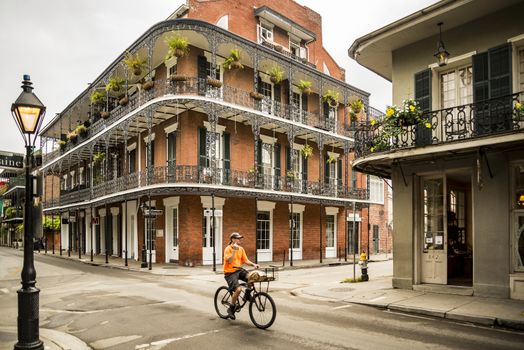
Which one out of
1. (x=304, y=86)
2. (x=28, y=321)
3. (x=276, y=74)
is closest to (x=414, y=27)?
(x=28, y=321)

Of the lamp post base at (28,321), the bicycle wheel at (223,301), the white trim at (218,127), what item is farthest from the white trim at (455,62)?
the white trim at (218,127)

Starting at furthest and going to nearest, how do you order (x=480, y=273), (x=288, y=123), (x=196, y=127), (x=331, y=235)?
1. (x=331, y=235)
2. (x=288, y=123)
3. (x=196, y=127)
4. (x=480, y=273)

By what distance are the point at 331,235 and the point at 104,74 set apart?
15983 millimetres

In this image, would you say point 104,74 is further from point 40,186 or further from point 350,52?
point 40,186

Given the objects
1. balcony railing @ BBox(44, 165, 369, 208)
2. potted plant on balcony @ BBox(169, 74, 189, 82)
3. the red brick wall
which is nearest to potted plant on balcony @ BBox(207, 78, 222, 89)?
potted plant on balcony @ BBox(169, 74, 189, 82)

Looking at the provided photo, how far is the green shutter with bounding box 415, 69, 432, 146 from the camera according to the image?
11.4 m

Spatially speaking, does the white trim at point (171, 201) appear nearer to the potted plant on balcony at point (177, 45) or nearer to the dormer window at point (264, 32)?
the potted plant on balcony at point (177, 45)

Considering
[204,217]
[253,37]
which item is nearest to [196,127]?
[204,217]

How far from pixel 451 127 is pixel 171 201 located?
45.1 ft

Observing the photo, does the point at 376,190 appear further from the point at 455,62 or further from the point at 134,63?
the point at 455,62

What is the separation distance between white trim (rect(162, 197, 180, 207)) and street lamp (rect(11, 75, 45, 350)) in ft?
46.4

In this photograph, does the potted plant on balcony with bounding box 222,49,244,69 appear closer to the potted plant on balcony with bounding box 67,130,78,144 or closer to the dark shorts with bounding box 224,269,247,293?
the potted plant on balcony with bounding box 67,130,78,144

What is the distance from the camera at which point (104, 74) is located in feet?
79.6

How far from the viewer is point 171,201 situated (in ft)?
68.9
